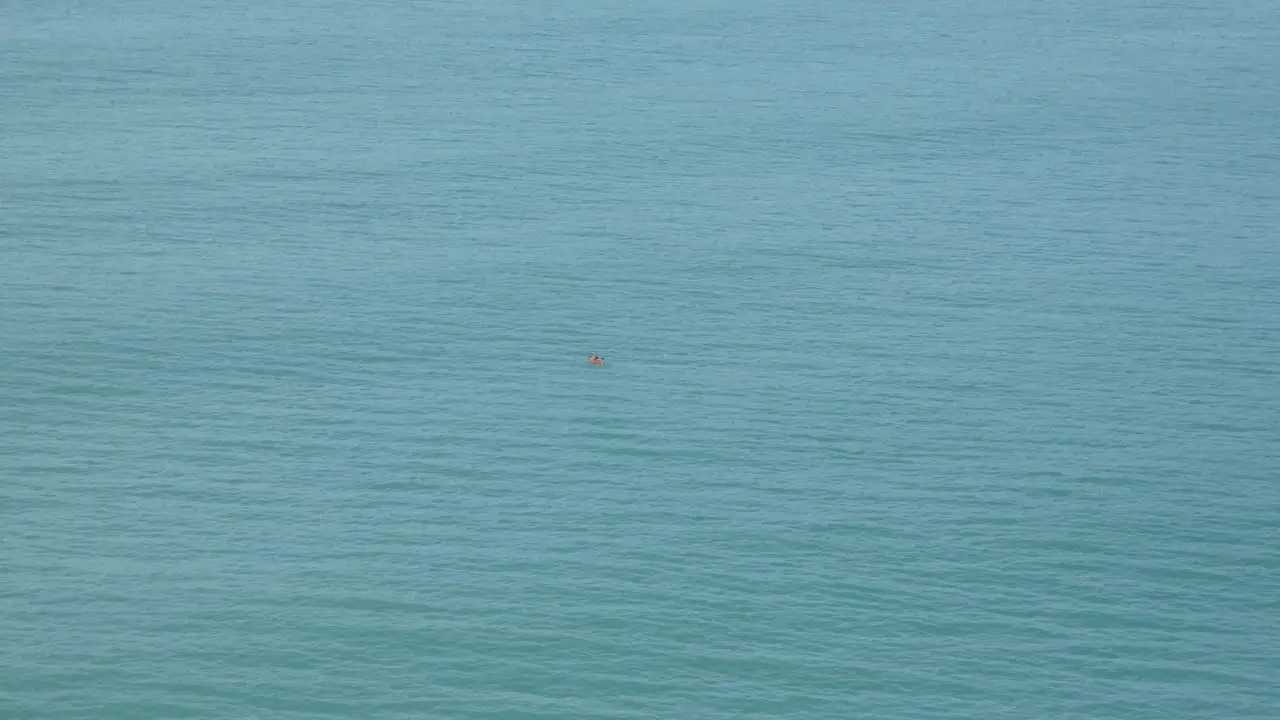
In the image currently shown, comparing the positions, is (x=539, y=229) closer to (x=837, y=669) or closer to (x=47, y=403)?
(x=47, y=403)

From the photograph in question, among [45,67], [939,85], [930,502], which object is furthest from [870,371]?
[45,67]

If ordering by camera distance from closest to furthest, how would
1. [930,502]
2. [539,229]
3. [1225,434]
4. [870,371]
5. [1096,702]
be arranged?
[1096,702] < [930,502] < [1225,434] < [870,371] < [539,229]

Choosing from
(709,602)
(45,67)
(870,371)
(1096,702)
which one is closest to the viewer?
(1096,702)

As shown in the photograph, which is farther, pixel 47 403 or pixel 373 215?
pixel 373 215

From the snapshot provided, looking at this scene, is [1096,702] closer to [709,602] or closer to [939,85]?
[709,602]

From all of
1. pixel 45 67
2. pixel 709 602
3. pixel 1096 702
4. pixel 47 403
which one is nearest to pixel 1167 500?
pixel 1096 702

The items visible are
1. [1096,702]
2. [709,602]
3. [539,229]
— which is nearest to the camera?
[1096,702]

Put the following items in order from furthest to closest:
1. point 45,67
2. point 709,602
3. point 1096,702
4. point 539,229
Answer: point 45,67, point 539,229, point 709,602, point 1096,702
